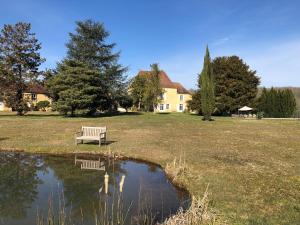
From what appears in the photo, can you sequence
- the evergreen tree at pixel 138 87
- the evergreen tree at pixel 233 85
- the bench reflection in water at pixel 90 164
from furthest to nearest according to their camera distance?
the evergreen tree at pixel 138 87
the evergreen tree at pixel 233 85
the bench reflection in water at pixel 90 164

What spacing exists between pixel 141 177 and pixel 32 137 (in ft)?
35.9

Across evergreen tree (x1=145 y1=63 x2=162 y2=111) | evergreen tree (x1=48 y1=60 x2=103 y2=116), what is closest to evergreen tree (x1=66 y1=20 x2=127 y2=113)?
evergreen tree (x1=48 y1=60 x2=103 y2=116)

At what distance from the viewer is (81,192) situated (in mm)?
9070

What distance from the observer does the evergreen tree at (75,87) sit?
1405 inches

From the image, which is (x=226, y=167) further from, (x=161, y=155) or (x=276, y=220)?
(x=276, y=220)

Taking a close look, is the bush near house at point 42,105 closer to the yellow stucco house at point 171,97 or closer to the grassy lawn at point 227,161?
the yellow stucco house at point 171,97

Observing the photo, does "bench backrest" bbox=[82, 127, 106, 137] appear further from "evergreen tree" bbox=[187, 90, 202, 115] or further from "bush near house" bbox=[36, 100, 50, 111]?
"bush near house" bbox=[36, 100, 50, 111]

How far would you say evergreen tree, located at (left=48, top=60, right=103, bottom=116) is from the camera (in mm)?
35688

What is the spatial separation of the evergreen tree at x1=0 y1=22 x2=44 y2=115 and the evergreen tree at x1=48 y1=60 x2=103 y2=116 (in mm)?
4475

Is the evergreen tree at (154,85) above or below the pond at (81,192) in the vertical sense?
above

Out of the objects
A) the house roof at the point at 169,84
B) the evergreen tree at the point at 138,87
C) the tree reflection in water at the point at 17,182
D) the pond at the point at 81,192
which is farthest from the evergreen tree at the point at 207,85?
the house roof at the point at 169,84

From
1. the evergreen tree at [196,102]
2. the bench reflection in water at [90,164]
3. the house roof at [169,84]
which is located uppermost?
the house roof at [169,84]

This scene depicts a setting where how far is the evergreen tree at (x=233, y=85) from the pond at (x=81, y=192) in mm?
40591

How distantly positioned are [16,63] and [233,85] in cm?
3304
